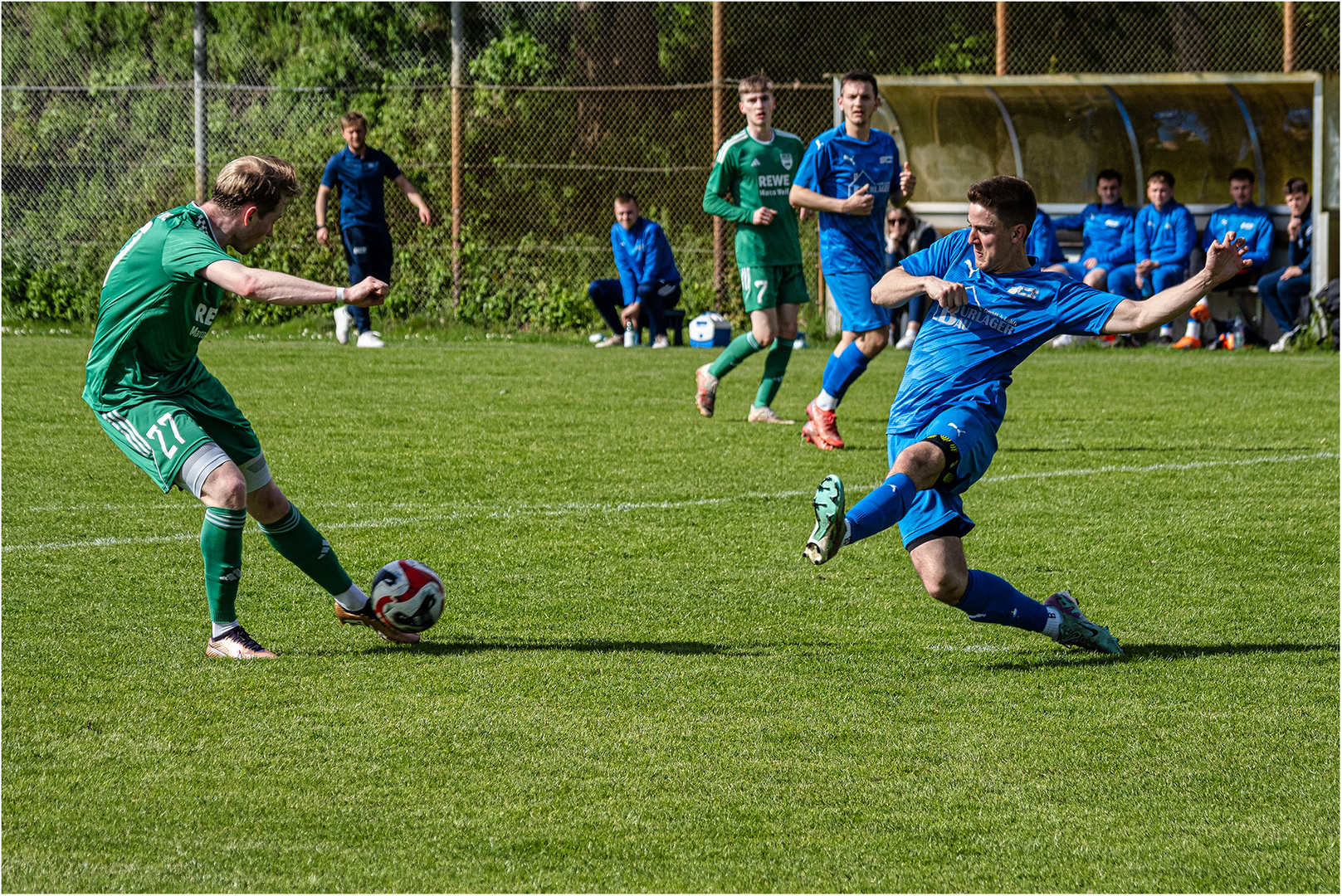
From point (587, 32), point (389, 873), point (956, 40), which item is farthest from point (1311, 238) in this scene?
point (389, 873)

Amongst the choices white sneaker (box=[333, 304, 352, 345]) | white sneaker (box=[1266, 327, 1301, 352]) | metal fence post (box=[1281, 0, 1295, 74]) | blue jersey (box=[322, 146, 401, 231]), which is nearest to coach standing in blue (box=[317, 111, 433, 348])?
blue jersey (box=[322, 146, 401, 231])

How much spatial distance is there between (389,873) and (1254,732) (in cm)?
236

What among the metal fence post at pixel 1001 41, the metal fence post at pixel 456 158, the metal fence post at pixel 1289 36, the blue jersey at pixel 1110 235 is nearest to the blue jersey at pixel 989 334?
the blue jersey at pixel 1110 235

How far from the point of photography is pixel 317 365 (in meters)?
13.1

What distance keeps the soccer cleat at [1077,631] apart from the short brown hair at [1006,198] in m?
1.23

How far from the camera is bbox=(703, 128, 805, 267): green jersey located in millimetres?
10031

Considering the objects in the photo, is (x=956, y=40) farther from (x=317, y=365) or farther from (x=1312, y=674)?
(x=1312, y=674)

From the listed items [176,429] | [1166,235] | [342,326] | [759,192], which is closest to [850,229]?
[759,192]

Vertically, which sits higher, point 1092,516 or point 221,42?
point 221,42

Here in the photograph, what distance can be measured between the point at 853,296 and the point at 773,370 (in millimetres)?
896

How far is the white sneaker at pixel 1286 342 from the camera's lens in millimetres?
15094

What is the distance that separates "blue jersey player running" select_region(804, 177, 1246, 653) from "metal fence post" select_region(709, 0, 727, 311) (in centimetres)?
1233

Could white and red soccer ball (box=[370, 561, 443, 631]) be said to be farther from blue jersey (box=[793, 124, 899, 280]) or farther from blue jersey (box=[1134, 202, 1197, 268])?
blue jersey (box=[1134, 202, 1197, 268])

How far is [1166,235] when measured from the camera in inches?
605
